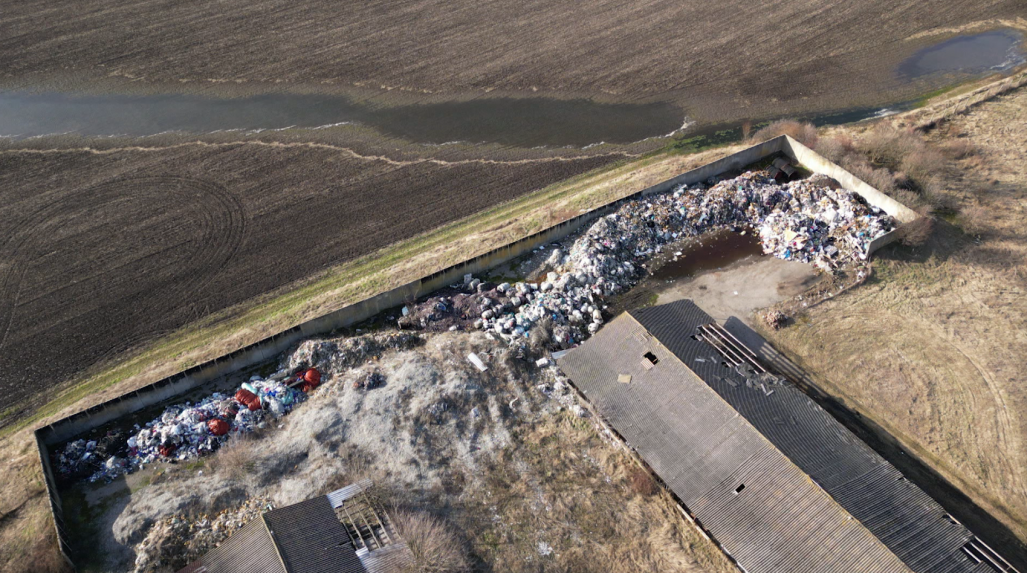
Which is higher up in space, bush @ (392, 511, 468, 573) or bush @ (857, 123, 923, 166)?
bush @ (857, 123, 923, 166)

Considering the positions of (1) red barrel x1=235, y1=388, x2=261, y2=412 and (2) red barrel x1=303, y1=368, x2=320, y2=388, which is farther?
(2) red barrel x1=303, y1=368, x2=320, y2=388

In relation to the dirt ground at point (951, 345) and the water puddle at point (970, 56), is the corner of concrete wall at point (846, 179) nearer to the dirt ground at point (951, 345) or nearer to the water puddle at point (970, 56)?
the dirt ground at point (951, 345)

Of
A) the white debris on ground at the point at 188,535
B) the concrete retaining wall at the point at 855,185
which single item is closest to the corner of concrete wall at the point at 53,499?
the white debris on ground at the point at 188,535

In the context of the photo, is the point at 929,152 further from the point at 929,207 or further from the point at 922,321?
Result: the point at 922,321

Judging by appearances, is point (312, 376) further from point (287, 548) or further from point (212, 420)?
point (287, 548)

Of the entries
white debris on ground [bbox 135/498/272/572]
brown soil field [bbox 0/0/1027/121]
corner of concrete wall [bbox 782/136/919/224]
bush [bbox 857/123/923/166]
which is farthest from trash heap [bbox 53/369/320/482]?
bush [bbox 857/123/923/166]

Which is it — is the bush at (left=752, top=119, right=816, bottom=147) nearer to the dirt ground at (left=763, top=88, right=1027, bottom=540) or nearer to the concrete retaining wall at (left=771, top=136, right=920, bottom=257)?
the concrete retaining wall at (left=771, top=136, right=920, bottom=257)

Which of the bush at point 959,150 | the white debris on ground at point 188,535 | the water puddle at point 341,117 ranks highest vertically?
the water puddle at point 341,117

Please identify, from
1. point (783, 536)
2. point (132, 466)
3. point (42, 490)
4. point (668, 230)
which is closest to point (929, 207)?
point (668, 230)
